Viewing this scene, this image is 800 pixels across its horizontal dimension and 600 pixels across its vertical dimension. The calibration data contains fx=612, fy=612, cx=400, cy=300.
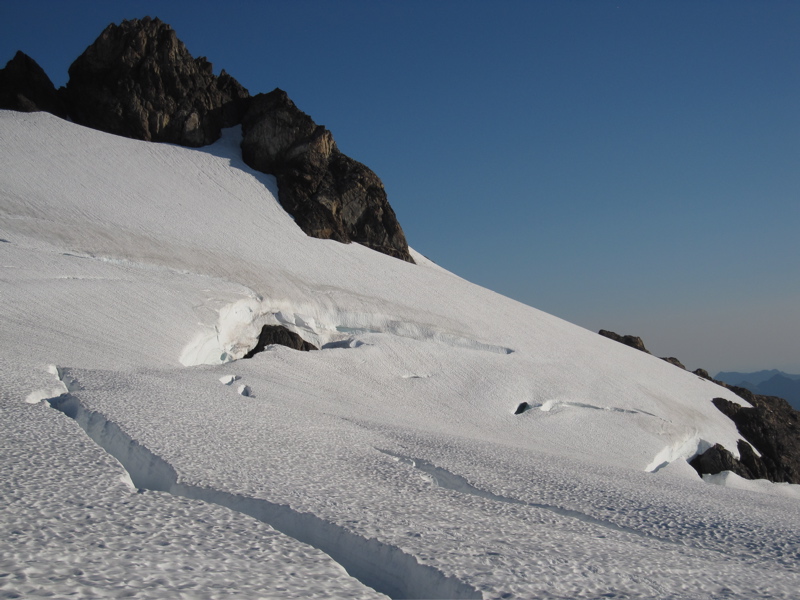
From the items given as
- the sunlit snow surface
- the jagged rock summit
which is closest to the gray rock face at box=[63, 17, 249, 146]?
the jagged rock summit

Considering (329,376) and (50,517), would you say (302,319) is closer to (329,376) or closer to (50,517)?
(329,376)

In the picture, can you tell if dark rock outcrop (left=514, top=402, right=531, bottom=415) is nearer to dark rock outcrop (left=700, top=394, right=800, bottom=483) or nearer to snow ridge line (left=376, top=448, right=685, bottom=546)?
dark rock outcrop (left=700, top=394, right=800, bottom=483)

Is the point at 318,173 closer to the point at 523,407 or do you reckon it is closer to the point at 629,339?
the point at 523,407

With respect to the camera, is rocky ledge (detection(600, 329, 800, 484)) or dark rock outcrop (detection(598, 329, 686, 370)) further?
dark rock outcrop (detection(598, 329, 686, 370))

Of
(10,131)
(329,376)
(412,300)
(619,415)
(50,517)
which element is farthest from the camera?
(10,131)

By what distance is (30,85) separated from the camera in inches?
1506

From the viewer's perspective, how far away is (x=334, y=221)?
1387 inches

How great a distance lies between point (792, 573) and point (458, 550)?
375cm

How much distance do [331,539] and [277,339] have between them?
17.1 meters

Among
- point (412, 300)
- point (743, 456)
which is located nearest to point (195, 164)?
point (412, 300)

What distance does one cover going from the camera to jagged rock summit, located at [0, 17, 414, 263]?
1486 inches

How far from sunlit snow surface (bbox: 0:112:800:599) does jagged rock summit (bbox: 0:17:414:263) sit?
4492mm

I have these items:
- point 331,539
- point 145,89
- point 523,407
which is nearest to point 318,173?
point 145,89

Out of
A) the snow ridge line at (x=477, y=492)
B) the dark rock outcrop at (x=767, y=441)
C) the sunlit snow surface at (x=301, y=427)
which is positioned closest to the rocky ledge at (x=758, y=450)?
the dark rock outcrop at (x=767, y=441)
